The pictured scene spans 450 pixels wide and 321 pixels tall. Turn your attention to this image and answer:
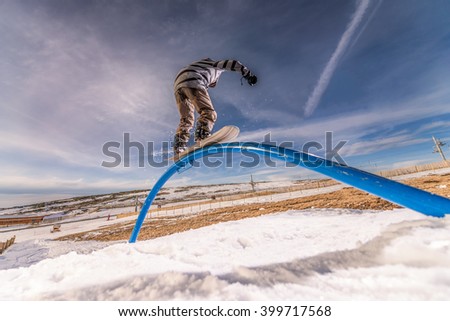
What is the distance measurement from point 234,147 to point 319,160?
963 millimetres

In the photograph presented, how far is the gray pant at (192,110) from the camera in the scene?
303cm

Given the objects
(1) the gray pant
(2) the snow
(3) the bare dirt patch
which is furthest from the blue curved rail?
(3) the bare dirt patch

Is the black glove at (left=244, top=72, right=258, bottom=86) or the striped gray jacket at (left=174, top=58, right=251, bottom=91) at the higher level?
the striped gray jacket at (left=174, top=58, right=251, bottom=91)

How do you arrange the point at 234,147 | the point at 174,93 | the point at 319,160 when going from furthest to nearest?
the point at 174,93, the point at 234,147, the point at 319,160

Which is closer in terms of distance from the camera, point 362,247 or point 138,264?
point 362,247

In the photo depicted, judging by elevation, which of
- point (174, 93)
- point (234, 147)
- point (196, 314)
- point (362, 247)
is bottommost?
point (196, 314)

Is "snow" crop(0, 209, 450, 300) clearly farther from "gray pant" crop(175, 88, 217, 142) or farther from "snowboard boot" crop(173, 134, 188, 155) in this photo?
"gray pant" crop(175, 88, 217, 142)

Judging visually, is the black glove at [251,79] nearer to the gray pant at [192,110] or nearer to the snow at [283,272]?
the gray pant at [192,110]

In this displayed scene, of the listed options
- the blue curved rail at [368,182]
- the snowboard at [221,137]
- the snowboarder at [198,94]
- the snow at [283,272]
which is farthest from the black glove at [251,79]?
the snow at [283,272]

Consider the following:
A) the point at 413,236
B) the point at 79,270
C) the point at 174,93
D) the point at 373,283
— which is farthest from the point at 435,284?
the point at 174,93

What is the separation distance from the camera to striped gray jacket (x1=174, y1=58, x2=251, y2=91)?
2.91 metres

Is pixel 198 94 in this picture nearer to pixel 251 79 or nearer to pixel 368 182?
pixel 251 79

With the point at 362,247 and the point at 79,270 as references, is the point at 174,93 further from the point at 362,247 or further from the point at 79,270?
the point at 362,247

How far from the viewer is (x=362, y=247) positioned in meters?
1.21
